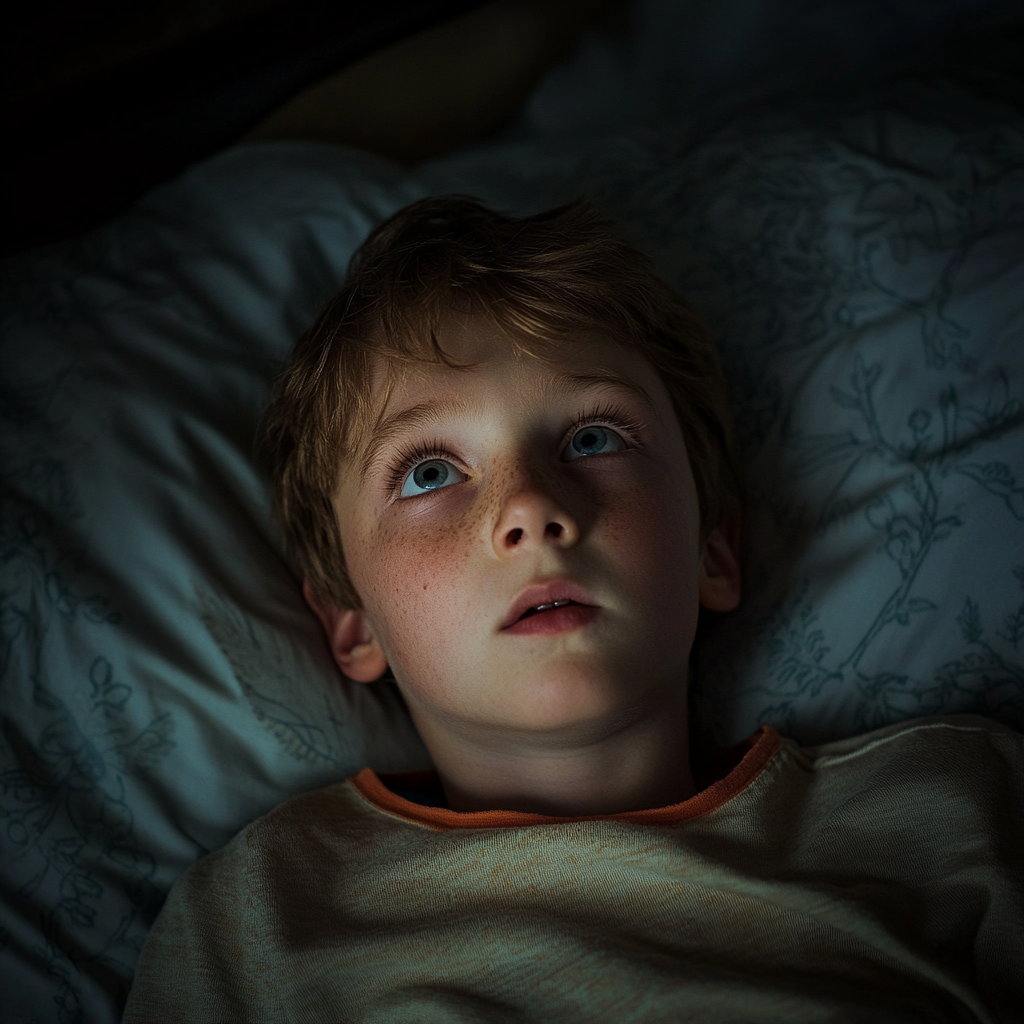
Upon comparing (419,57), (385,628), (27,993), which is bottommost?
(27,993)

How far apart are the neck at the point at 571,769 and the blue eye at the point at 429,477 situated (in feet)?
0.80

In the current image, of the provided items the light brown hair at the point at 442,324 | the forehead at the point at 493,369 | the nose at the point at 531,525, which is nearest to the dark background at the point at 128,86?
the light brown hair at the point at 442,324

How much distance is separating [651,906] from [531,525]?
0.35 m

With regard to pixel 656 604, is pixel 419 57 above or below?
above

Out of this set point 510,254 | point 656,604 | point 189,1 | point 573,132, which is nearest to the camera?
point 656,604

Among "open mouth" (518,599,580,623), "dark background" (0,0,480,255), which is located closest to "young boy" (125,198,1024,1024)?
"open mouth" (518,599,580,623)

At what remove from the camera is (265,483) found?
1173mm

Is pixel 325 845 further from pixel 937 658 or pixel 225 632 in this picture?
pixel 937 658

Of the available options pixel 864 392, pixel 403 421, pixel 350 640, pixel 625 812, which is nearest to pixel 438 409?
pixel 403 421

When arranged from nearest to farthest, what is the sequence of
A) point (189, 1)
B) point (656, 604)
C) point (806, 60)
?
point (656, 604)
point (189, 1)
point (806, 60)

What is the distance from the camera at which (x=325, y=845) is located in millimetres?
971

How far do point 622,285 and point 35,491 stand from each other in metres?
0.71

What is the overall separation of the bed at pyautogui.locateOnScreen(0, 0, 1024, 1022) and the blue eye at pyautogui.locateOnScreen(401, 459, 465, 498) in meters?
0.27

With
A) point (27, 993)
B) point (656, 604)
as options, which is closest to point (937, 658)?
point (656, 604)
